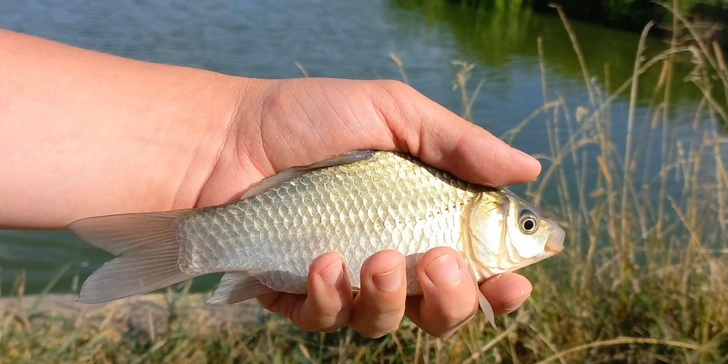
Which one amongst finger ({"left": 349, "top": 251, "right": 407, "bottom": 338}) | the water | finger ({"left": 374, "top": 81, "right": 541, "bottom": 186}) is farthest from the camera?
the water

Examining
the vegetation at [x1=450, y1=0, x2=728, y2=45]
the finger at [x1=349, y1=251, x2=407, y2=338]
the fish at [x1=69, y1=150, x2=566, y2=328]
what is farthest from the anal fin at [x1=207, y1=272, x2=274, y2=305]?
the vegetation at [x1=450, y1=0, x2=728, y2=45]

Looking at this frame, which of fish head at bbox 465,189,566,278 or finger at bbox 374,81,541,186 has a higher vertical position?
finger at bbox 374,81,541,186

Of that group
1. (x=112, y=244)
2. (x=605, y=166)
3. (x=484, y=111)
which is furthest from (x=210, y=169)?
(x=484, y=111)

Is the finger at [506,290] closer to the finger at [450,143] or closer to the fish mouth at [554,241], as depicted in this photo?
the fish mouth at [554,241]

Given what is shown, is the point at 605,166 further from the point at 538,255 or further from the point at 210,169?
the point at 210,169

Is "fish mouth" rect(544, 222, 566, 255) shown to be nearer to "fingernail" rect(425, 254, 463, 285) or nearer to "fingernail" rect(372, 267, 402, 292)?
"fingernail" rect(425, 254, 463, 285)

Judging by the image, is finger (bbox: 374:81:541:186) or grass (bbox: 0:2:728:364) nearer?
finger (bbox: 374:81:541:186)

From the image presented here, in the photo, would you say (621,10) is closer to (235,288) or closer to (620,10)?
(620,10)
